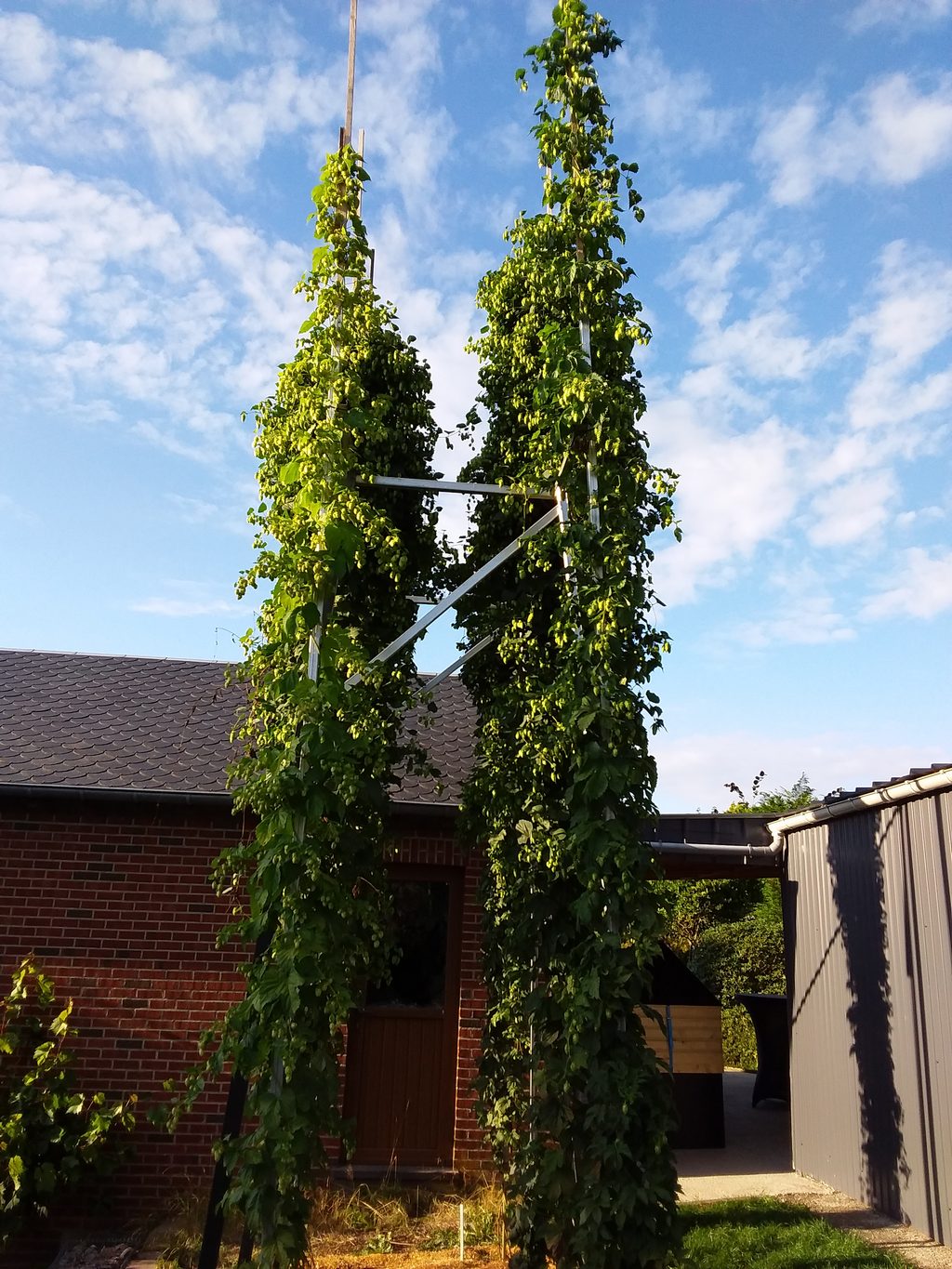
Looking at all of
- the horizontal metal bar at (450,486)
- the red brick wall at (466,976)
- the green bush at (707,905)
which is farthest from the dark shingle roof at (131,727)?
the green bush at (707,905)

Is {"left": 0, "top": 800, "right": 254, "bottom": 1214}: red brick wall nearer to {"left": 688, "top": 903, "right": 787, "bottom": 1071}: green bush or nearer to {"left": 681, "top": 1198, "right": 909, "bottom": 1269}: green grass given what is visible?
{"left": 681, "top": 1198, "right": 909, "bottom": 1269}: green grass

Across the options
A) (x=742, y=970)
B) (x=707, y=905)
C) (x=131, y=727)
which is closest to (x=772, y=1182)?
(x=131, y=727)

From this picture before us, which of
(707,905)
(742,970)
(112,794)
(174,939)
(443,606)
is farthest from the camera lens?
(707,905)

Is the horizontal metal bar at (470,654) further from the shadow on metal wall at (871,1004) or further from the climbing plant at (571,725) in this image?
the shadow on metal wall at (871,1004)

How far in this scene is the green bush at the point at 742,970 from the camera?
1505 cm

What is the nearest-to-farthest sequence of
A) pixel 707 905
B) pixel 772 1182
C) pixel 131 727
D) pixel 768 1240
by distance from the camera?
pixel 768 1240 → pixel 772 1182 → pixel 131 727 → pixel 707 905

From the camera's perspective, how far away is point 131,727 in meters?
8.46

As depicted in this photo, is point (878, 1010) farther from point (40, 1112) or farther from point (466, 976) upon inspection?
point (40, 1112)

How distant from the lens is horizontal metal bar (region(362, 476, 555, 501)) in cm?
565

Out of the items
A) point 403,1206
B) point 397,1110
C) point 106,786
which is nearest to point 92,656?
point 106,786

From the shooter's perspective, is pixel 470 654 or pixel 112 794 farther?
pixel 112 794

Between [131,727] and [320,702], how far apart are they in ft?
13.8

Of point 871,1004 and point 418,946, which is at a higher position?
point 418,946

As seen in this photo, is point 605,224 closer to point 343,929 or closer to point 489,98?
point 489,98
